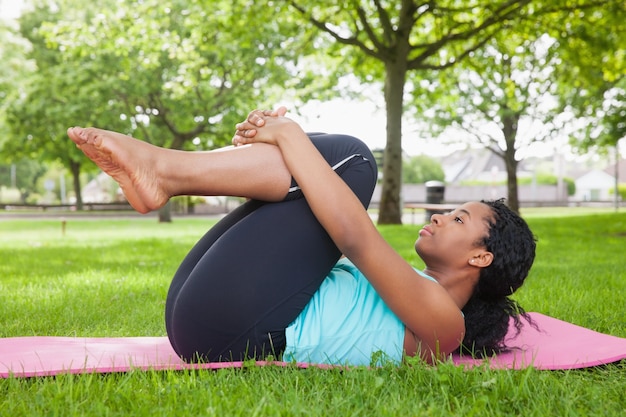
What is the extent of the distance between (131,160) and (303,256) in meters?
0.71

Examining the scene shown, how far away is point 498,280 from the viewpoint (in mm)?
2506

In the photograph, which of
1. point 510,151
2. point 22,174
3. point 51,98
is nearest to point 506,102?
point 510,151

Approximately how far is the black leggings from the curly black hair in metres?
0.58

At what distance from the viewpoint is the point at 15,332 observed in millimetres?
3402

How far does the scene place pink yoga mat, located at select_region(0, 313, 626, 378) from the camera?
90.2 inches

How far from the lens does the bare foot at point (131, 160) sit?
219 centimetres

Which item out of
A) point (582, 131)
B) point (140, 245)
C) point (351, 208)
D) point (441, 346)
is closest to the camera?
point (351, 208)

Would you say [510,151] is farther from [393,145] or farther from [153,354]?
[153,354]

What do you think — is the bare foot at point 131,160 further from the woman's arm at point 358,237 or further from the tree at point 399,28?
the tree at point 399,28

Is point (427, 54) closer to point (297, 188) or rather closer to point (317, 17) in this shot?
point (317, 17)

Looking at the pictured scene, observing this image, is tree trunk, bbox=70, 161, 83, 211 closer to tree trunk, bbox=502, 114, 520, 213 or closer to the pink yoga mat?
tree trunk, bbox=502, 114, 520, 213

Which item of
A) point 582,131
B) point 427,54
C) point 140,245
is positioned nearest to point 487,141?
point 582,131

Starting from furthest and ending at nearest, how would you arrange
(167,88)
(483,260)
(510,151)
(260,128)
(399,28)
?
(510,151) < (167,88) < (399,28) < (483,260) < (260,128)

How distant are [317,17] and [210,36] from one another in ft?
8.09
